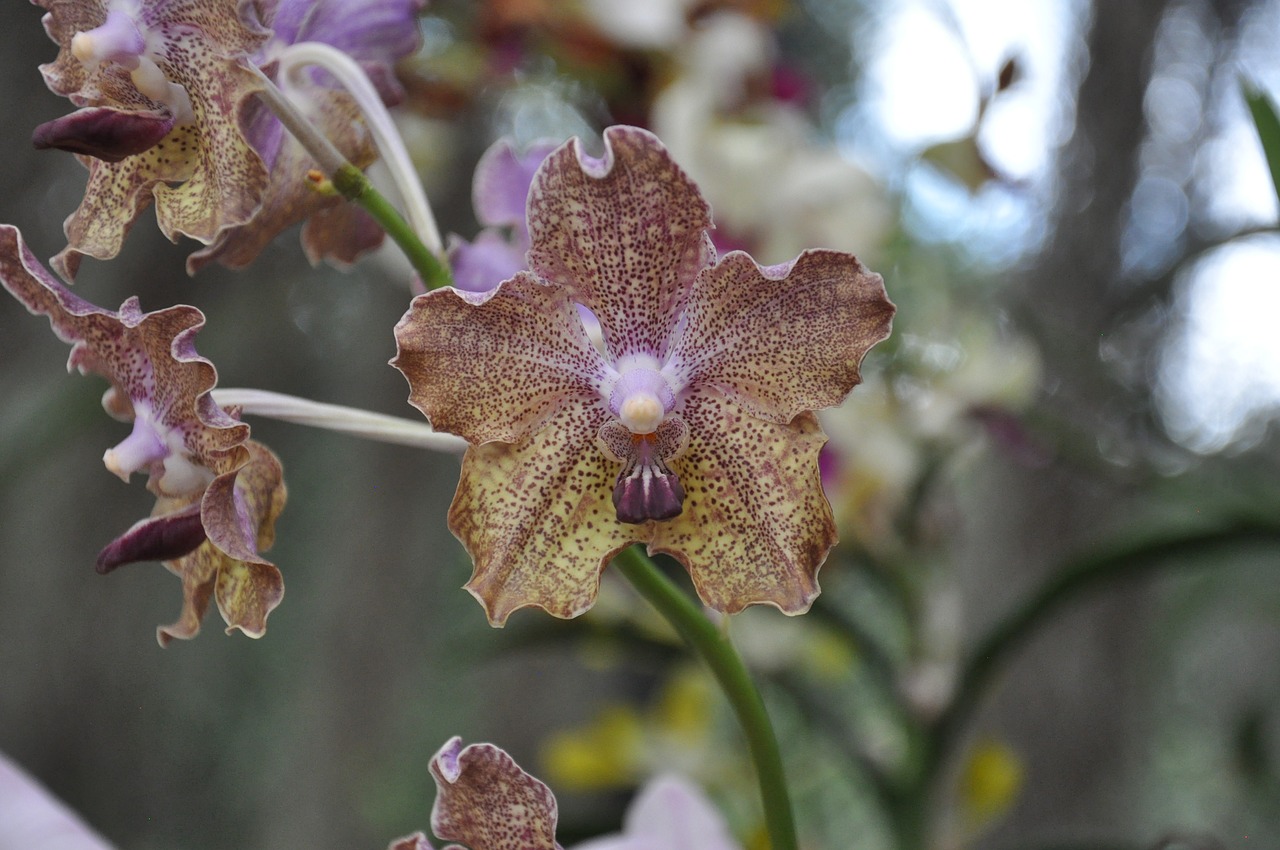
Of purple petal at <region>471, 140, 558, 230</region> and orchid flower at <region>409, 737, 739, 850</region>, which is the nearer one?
orchid flower at <region>409, 737, 739, 850</region>

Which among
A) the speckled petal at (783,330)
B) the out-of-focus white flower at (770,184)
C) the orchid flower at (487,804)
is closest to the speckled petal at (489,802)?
the orchid flower at (487,804)

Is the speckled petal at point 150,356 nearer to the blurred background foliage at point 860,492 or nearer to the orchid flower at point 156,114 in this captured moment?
the orchid flower at point 156,114

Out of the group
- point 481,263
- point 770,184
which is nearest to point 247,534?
point 481,263

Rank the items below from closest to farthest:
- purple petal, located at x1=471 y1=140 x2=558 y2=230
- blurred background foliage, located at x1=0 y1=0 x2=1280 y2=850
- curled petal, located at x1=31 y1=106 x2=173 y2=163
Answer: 1. curled petal, located at x1=31 y1=106 x2=173 y2=163
2. purple petal, located at x1=471 y1=140 x2=558 y2=230
3. blurred background foliage, located at x1=0 y1=0 x2=1280 y2=850

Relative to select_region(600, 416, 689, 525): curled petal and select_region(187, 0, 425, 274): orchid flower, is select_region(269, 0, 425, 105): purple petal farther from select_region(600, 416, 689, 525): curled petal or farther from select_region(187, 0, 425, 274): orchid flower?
select_region(600, 416, 689, 525): curled petal

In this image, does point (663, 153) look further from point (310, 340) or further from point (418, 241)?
point (310, 340)

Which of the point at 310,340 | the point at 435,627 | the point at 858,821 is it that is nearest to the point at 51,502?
the point at 435,627

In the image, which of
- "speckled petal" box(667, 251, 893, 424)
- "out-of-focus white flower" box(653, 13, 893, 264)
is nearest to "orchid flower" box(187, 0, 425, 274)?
"speckled petal" box(667, 251, 893, 424)

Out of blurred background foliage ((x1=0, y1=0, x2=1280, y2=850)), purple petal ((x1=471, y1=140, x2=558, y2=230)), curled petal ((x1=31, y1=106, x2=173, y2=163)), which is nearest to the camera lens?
curled petal ((x1=31, y1=106, x2=173, y2=163))
